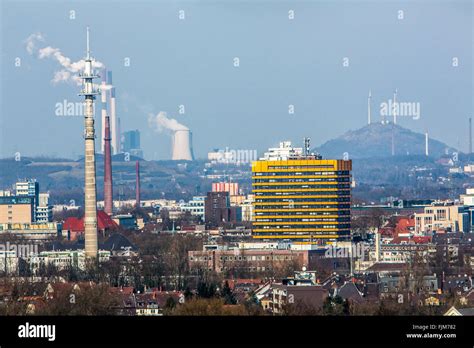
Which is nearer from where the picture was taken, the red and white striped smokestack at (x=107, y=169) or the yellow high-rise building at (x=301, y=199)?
the yellow high-rise building at (x=301, y=199)

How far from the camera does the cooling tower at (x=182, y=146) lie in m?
123

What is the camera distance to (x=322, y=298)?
103 feet

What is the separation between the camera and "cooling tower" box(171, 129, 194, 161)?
404 ft

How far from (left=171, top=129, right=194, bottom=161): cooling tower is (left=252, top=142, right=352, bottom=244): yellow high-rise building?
4963 cm

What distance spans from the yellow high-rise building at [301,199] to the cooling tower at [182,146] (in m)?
49.6

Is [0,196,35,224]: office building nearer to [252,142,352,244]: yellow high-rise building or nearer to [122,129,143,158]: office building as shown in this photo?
[252,142,352,244]: yellow high-rise building

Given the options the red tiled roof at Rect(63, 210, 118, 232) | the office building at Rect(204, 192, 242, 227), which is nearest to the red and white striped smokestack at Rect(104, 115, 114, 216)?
the red tiled roof at Rect(63, 210, 118, 232)

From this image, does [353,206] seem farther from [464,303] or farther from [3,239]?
[464,303]

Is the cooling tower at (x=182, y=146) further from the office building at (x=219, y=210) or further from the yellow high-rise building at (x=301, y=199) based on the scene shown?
the yellow high-rise building at (x=301, y=199)

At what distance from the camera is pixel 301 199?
6812cm

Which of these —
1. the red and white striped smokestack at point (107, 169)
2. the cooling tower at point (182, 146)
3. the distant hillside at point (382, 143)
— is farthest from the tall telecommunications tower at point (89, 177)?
the distant hillside at point (382, 143)

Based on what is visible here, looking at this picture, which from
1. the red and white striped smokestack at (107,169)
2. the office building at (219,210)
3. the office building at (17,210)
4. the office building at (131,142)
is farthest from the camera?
the office building at (131,142)

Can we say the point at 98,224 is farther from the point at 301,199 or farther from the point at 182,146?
the point at 182,146
